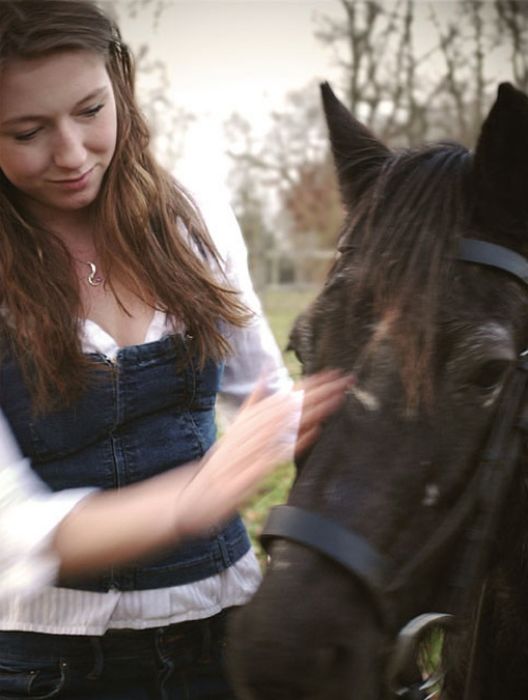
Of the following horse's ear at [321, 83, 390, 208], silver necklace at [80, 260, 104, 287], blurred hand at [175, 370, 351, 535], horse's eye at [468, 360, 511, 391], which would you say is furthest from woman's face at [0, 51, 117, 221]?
horse's eye at [468, 360, 511, 391]

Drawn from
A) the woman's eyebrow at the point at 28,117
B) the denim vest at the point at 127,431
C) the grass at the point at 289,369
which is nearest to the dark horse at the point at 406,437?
the grass at the point at 289,369

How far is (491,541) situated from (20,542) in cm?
119

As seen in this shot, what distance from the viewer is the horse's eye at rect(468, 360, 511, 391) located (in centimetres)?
181

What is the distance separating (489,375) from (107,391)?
111cm

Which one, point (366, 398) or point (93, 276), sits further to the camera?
point (93, 276)

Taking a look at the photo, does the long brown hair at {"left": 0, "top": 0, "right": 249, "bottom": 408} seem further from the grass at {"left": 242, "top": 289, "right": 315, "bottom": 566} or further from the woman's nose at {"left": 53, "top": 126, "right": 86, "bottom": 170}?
the grass at {"left": 242, "top": 289, "right": 315, "bottom": 566}

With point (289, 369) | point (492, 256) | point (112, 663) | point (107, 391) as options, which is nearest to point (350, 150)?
point (492, 256)

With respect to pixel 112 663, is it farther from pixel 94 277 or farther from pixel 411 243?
pixel 411 243

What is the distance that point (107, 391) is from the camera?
2.33 metres

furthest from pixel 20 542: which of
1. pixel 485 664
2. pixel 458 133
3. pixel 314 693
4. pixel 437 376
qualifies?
pixel 458 133

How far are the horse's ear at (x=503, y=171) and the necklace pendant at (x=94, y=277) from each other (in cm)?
119

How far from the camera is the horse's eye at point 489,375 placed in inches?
71.1

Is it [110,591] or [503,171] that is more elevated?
[503,171]

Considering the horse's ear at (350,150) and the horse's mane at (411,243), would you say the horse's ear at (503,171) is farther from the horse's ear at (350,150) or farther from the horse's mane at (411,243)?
the horse's ear at (350,150)
